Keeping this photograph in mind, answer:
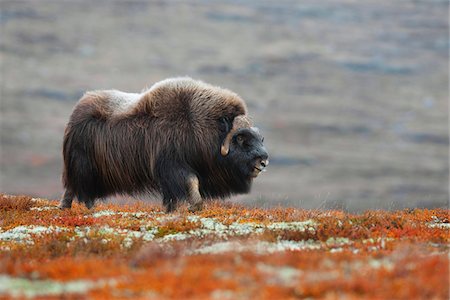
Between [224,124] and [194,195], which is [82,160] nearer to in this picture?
[194,195]

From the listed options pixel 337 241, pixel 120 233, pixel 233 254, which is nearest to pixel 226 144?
pixel 120 233

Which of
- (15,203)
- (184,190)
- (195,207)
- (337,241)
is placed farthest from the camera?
(15,203)

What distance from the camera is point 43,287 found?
6707mm

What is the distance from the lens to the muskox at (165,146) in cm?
1262

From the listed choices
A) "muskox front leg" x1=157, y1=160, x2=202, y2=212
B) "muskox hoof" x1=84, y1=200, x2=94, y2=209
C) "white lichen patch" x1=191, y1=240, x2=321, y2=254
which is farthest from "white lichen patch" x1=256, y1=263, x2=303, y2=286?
"muskox hoof" x1=84, y1=200, x2=94, y2=209

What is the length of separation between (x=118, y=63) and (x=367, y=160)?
39475 millimetres

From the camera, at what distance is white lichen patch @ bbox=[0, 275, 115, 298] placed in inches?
251

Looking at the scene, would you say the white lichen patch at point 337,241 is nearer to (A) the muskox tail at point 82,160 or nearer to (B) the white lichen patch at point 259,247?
(B) the white lichen patch at point 259,247

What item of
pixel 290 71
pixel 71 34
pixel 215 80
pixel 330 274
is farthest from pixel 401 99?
pixel 330 274

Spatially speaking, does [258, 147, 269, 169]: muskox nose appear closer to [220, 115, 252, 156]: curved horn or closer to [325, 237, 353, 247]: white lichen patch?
[220, 115, 252, 156]: curved horn

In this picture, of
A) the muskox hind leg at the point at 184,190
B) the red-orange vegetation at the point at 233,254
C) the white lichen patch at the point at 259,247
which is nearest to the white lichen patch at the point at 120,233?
the red-orange vegetation at the point at 233,254

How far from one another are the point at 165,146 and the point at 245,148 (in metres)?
1.33

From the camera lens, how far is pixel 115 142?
13328mm

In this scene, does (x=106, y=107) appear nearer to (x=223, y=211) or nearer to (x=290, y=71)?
(x=223, y=211)
